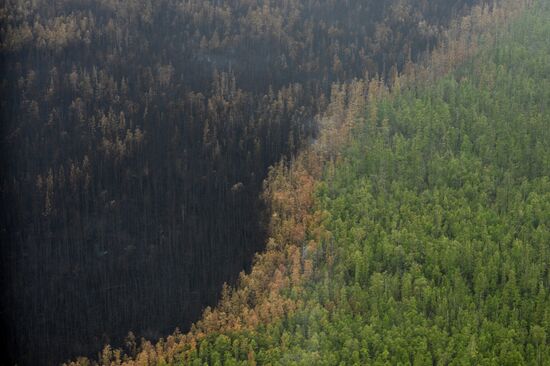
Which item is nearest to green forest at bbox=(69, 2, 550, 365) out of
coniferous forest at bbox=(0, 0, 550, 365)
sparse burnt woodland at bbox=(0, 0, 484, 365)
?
coniferous forest at bbox=(0, 0, 550, 365)

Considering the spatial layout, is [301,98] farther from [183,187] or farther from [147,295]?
[147,295]

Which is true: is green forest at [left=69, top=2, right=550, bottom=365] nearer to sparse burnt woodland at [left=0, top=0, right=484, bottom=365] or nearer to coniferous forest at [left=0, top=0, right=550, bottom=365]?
coniferous forest at [left=0, top=0, right=550, bottom=365]

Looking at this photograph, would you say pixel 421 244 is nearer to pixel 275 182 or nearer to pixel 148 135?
pixel 275 182

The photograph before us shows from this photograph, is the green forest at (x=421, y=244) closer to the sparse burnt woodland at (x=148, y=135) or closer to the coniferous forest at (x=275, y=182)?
the coniferous forest at (x=275, y=182)

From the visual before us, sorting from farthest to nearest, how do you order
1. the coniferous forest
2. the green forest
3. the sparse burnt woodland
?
the sparse burnt woodland
the coniferous forest
the green forest

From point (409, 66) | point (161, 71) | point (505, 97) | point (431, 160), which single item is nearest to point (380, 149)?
point (431, 160)

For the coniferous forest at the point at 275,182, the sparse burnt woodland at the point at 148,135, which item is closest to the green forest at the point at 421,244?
the coniferous forest at the point at 275,182

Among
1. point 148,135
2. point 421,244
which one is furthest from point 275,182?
point 421,244
